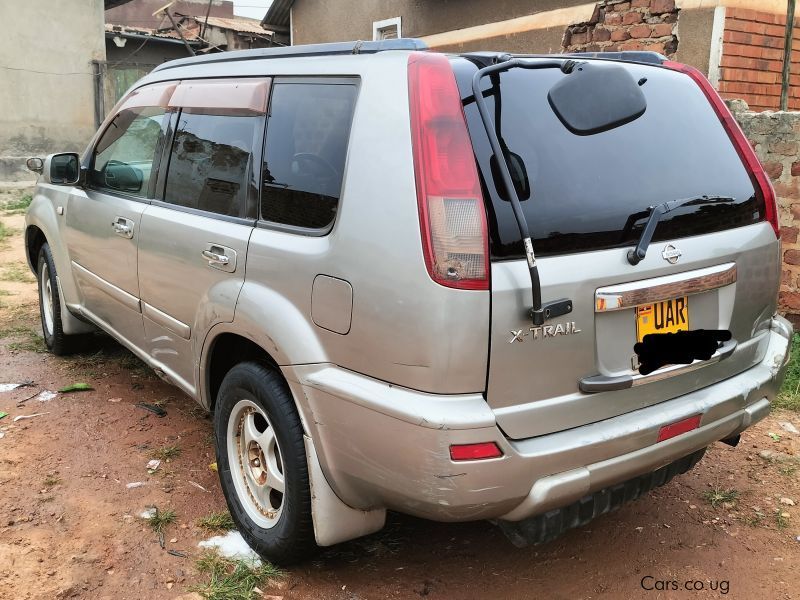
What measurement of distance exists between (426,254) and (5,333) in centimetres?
484

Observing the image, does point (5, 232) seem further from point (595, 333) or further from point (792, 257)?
point (595, 333)

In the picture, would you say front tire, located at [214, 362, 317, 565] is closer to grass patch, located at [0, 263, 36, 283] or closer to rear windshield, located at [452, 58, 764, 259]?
rear windshield, located at [452, 58, 764, 259]

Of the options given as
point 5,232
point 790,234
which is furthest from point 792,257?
point 5,232

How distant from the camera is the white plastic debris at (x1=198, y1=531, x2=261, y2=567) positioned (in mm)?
2756

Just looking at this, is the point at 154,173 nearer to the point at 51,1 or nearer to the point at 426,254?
the point at 426,254

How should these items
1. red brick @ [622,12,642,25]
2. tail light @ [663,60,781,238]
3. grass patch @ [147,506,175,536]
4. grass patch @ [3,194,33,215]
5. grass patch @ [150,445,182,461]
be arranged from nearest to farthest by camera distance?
tail light @ [663,60,781,238], grass patch @ [147,506,175,536], grass patch @ [150,445,182,461], red brick @ [622,12,642,25], grass patch @ [3,194,33,215]

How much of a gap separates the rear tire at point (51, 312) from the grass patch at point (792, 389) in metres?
4.51

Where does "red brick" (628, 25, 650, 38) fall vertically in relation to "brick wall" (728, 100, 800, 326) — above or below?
above

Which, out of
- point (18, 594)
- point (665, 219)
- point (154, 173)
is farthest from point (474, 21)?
point (18, 594)

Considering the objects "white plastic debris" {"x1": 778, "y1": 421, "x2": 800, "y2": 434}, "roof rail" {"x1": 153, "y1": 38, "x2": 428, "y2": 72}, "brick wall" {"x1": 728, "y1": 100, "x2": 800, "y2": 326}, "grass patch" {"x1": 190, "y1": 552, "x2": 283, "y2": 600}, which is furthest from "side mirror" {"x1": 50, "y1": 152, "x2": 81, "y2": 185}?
"brick wall" {"x1": 728, "y1": 100, "x2": 800, "y2": 326}

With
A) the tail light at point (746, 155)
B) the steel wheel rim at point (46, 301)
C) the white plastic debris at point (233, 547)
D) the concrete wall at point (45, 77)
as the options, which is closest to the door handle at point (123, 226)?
the white plastic debris at point (233, 547)

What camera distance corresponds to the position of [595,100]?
2131 mm

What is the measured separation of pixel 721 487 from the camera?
3.42m

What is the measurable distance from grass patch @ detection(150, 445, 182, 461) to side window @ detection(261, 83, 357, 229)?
161cm
